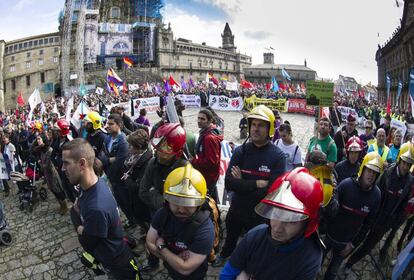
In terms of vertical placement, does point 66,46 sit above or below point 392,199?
above

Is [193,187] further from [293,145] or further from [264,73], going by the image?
[264,73]

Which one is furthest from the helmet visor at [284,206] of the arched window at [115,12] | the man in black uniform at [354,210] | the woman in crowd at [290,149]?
the arched window at [115,12]

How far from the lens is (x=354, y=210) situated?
378 cm

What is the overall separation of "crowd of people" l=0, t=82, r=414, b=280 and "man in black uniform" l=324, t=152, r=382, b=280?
0.01 m

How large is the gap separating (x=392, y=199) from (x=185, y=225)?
11.4 ft

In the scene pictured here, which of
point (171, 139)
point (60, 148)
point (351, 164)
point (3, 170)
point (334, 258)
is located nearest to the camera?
point (171, 139)

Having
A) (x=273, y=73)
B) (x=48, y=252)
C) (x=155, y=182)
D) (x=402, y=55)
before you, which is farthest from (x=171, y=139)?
(x=273, y=73)

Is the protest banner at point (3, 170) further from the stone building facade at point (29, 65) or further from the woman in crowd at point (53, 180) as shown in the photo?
the stone building facade at point (29, 65)

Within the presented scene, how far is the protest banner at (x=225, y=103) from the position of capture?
27203 mm

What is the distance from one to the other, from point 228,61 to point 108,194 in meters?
95.9

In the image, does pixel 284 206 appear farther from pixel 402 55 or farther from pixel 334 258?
pixel 402 55

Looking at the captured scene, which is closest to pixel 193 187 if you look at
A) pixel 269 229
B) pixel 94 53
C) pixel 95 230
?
pixel 269 229

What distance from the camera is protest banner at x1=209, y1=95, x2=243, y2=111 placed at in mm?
27203

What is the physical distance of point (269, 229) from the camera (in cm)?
198
